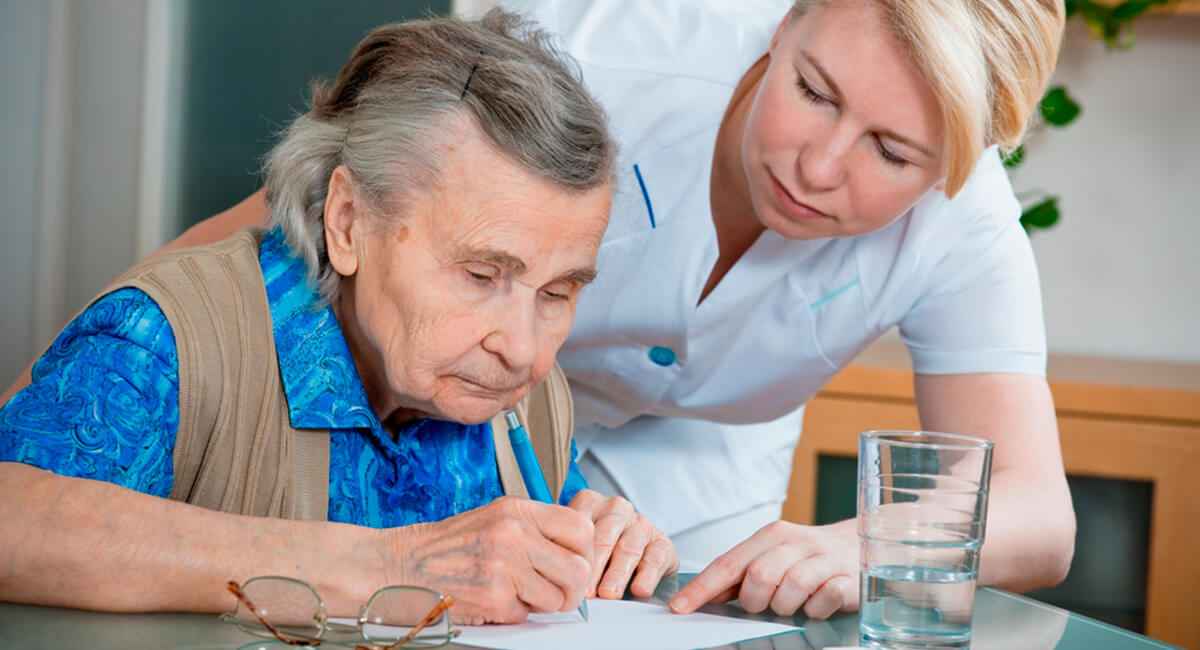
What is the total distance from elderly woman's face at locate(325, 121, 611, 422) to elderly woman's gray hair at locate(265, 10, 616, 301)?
2cm

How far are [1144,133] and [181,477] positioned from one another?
310 centimetres

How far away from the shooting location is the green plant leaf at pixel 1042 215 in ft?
12.1

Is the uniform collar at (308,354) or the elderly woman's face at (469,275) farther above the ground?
the elderly woman's face at (469,275)

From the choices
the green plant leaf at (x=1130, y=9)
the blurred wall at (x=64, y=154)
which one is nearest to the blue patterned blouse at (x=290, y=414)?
the blurred wall at (x=64, y=154)

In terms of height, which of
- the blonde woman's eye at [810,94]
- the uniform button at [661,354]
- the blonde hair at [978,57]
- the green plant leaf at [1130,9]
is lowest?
the uniform button at [661,354]

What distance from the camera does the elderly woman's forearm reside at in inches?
44.0

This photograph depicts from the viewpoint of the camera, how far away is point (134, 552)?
1122 mm

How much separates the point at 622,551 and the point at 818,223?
454 millimetres

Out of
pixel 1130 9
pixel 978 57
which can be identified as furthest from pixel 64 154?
pixel 1130 9

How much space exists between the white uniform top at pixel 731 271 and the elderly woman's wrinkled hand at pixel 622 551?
18.7 inches

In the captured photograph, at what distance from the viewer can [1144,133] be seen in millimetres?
3793

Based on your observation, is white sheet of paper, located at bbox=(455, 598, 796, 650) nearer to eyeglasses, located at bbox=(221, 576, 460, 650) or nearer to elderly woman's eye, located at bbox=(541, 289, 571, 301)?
eyeglasses, located at bbox=(221, 576, 460, 650)

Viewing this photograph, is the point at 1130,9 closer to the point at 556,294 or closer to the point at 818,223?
the point at 818,223

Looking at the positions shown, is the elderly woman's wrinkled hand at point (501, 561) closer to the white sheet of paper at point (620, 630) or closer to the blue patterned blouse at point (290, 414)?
the white sheet of paper at point (620, 630)
